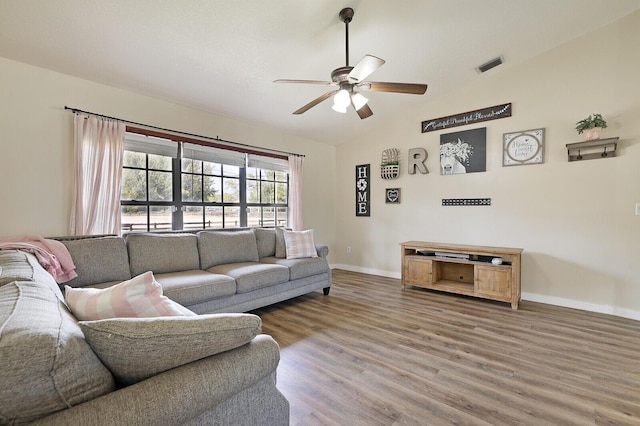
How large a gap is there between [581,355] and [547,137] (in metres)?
2.50

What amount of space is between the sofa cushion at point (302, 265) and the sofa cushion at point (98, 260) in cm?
148

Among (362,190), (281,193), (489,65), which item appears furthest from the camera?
(362,190)

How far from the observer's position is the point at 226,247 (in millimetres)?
3398

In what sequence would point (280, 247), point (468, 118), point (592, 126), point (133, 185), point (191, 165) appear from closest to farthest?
point (592, 126) → point (133, 185) → point (191, 165) → point (280, 247) → point (468, 118)

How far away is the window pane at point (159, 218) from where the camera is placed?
3.43 metres

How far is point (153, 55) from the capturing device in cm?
268

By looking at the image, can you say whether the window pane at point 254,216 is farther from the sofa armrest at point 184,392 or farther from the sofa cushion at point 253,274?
the sofa armrest at point 184,392

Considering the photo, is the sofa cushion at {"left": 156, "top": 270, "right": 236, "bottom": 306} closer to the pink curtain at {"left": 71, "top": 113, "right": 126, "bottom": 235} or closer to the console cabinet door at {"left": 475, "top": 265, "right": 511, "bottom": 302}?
the pink curtain at {"left": 71, "top": 113, "right": 126, "bottom": 235}

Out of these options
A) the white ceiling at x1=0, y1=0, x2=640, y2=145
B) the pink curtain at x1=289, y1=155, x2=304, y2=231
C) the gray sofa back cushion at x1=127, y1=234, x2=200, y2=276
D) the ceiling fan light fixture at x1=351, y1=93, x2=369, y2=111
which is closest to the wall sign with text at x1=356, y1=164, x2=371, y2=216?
the pink curtain at x1=289, y1=155, x2=304, y2=231

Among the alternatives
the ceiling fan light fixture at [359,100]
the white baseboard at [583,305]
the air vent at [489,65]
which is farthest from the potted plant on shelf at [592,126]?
the ceiling fan light fixture at [359,100]

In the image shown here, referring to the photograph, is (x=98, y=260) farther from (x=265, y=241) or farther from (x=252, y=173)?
(x=252, y=173)

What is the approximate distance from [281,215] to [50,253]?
10.0 ft

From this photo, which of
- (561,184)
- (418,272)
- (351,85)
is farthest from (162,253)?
(561,184)

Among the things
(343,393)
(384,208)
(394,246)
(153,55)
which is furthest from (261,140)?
(343,393)
